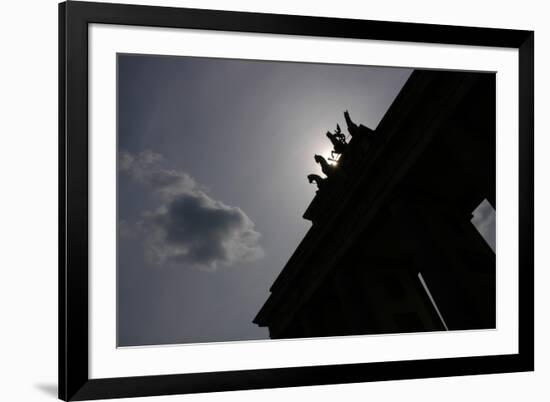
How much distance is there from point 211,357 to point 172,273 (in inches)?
14.0

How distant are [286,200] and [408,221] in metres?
0.59

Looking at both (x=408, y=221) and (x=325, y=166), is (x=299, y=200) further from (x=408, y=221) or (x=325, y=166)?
(x=408, y=221)

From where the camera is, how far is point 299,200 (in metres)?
2.82

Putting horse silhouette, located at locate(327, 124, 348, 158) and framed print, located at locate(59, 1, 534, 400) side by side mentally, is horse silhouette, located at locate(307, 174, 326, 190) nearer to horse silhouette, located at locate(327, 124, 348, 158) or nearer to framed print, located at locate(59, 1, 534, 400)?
framed print, located at locate(59, 1, 534, 400)

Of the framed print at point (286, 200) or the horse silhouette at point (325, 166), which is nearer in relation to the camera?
the framed print at point (286, 200)

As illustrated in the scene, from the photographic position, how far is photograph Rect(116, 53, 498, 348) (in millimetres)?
2648

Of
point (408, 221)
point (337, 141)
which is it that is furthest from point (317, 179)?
point (408, 221)

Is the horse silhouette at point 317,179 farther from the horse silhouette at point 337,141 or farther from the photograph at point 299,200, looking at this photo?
the horse silhouette at point 337,141

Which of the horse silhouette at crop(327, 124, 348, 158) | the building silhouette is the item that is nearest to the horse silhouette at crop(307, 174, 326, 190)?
the building silhouette

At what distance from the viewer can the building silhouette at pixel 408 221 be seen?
113 inches

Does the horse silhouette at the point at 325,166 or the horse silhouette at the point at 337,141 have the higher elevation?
the horse silhouette at the point at 337,141

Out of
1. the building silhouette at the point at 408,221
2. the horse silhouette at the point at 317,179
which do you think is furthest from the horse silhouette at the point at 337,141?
the horse silhouette at the point at 317,179

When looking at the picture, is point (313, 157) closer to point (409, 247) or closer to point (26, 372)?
point (409, 247)

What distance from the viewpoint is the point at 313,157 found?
9.31 ft
